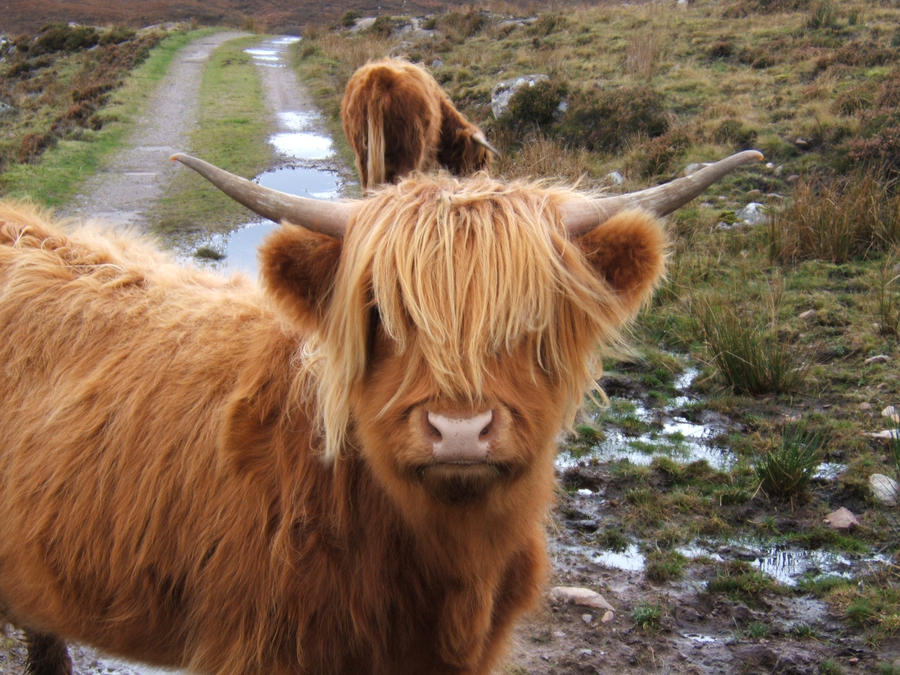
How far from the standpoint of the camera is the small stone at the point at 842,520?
11.0ft

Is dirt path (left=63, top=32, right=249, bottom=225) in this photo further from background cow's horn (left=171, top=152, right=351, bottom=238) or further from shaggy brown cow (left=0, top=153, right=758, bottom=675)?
background cow's horn (left=171, top=152, right=351, bottom=238)

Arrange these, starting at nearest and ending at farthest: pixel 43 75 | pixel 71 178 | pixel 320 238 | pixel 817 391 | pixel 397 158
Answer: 1. pixel 320 238
2. pixel 817 391
3. pixel 397 158
4. pixel 71 178
5. pixel 43 75

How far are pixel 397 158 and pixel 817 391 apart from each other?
8.80ft

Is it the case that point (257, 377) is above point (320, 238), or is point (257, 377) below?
below

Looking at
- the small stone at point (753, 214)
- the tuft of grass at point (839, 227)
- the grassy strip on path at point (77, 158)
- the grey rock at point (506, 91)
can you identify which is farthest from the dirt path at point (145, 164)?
the tuft of grass at point (839, 227)

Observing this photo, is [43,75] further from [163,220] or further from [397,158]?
[397,158]

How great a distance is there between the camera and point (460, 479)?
1663mm

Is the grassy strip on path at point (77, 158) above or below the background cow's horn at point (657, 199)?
below

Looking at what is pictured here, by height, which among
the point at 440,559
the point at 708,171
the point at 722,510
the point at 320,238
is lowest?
the point at 722,510

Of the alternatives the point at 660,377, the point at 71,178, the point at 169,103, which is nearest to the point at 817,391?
the point at 660,377

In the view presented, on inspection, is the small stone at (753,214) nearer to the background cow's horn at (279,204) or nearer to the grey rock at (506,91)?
the grey rock at (506,91)

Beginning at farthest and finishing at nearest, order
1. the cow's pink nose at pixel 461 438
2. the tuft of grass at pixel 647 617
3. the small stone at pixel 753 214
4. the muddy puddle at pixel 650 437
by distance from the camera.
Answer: the small stone at pixel 753 214 → the muddy puddle at pixel 650 437 → the tuft of grass at pixel 647 617 → the cow's pink nose at pixel 461 438

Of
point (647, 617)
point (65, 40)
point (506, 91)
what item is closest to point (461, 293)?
point (647, 617)

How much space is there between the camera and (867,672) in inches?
104
